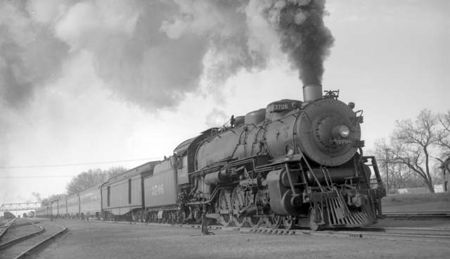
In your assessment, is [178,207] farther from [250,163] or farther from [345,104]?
[345,104]

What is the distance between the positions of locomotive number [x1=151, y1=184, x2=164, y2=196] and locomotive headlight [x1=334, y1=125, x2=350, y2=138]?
35.8 feet

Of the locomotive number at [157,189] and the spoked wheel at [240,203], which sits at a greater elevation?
the locomotive number at [157,189]

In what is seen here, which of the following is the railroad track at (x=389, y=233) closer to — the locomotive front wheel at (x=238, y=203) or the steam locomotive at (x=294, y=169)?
the steam locomotive at (x=294, y=169)

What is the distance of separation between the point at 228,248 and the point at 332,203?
3.74 meters

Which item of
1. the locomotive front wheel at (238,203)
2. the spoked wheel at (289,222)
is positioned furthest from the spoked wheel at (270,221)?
the locomotive front wheel at (238,203)

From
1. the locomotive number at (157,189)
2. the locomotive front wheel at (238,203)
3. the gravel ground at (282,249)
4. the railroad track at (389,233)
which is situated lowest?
the gravel ground at (282,249)

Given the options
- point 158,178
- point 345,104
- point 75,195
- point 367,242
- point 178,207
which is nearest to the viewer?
point 367,242

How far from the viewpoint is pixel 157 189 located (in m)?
22.4

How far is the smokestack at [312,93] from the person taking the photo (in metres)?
13.3

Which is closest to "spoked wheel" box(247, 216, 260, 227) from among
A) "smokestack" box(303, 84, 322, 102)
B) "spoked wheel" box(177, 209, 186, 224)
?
"smokestack" box(303, 84, 322, 102)

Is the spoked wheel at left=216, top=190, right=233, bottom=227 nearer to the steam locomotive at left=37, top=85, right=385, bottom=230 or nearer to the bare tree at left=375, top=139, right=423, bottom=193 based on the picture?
the steam locomotive at left=37, top=85, right=385, bottom=230

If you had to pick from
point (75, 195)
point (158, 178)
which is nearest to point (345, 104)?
point (158, 178)

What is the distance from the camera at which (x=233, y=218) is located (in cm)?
1534

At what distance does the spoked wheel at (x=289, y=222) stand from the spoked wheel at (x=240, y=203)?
1.34 m
